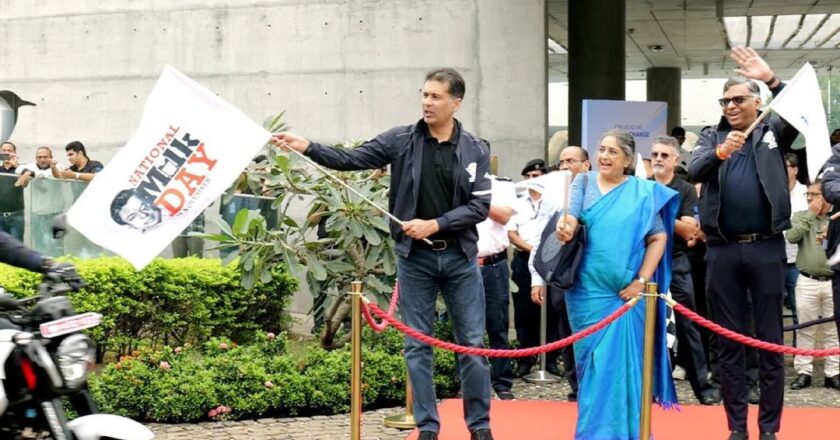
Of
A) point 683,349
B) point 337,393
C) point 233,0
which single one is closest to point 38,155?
point 233,0

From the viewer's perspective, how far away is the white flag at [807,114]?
6898mm

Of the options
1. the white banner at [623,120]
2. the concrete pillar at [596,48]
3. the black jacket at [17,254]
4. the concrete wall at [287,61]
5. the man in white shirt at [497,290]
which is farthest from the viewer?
the concrete pillar at [596,48]

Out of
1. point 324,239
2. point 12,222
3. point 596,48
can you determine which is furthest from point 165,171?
point 596,48

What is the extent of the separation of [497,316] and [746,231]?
9.35 ft

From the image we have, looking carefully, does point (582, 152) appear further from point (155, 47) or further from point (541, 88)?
point (155, 47)

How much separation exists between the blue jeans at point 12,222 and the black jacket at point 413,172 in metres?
5.18

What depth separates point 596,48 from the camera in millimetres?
20203

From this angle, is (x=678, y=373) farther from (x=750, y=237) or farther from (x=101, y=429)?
(x=101, y=429)

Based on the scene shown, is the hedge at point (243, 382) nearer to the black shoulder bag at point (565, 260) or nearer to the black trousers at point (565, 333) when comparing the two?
the black trousers at point (565, 333)

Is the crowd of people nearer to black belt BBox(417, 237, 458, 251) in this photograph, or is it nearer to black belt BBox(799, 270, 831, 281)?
black belt BBox(417, 237, 458, 251)

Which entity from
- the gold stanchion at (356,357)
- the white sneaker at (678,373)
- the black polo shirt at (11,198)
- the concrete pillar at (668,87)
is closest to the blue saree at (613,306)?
the gold stanchion at (356,357)

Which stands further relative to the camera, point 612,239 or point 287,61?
point 287,61

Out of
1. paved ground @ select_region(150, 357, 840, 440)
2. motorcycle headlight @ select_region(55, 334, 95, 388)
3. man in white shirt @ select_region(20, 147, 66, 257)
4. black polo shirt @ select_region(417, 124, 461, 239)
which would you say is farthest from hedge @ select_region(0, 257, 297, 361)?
motorcycle headlight @ select_region(55, 334, 95, 388)

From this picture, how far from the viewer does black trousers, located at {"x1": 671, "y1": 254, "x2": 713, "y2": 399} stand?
31.3 feet
